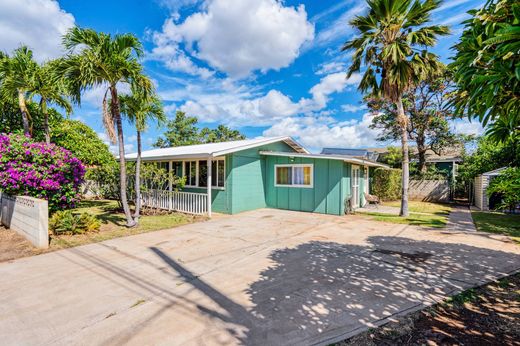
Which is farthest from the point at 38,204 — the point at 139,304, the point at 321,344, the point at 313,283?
the point at 321,344

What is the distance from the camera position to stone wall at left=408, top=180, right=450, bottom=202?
17.5 m

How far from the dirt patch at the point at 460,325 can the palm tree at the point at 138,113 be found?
7987mm

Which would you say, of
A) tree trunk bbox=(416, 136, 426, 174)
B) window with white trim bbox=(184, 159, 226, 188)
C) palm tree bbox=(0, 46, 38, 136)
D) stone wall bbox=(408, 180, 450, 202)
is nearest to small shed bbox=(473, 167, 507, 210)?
stone wall bbox=(408, 180, 450, 202)

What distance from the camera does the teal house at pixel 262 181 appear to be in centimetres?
1089

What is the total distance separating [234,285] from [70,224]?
6.07 m

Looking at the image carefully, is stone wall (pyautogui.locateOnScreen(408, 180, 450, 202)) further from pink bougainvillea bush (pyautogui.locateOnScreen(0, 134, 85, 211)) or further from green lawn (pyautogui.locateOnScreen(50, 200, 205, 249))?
pink bougainvillea bush (pyautogui.locateOnScreen(0, 134, 85, 211))

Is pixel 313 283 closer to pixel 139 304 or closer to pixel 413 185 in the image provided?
pixel 139 304

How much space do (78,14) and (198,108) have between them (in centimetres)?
2839

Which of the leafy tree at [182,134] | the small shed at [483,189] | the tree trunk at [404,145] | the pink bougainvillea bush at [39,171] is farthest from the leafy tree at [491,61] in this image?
the leafy tree at [182,134]

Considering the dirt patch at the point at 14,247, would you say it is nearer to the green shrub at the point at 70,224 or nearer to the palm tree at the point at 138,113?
the green shrub at the point at 70,224

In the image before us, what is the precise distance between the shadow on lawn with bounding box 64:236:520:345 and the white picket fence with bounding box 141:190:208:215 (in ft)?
15.6

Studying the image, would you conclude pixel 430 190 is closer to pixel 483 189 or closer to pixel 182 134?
pixel 483 189

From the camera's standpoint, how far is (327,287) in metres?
3.96

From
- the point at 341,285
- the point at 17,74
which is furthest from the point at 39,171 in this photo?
the point at 341,285
